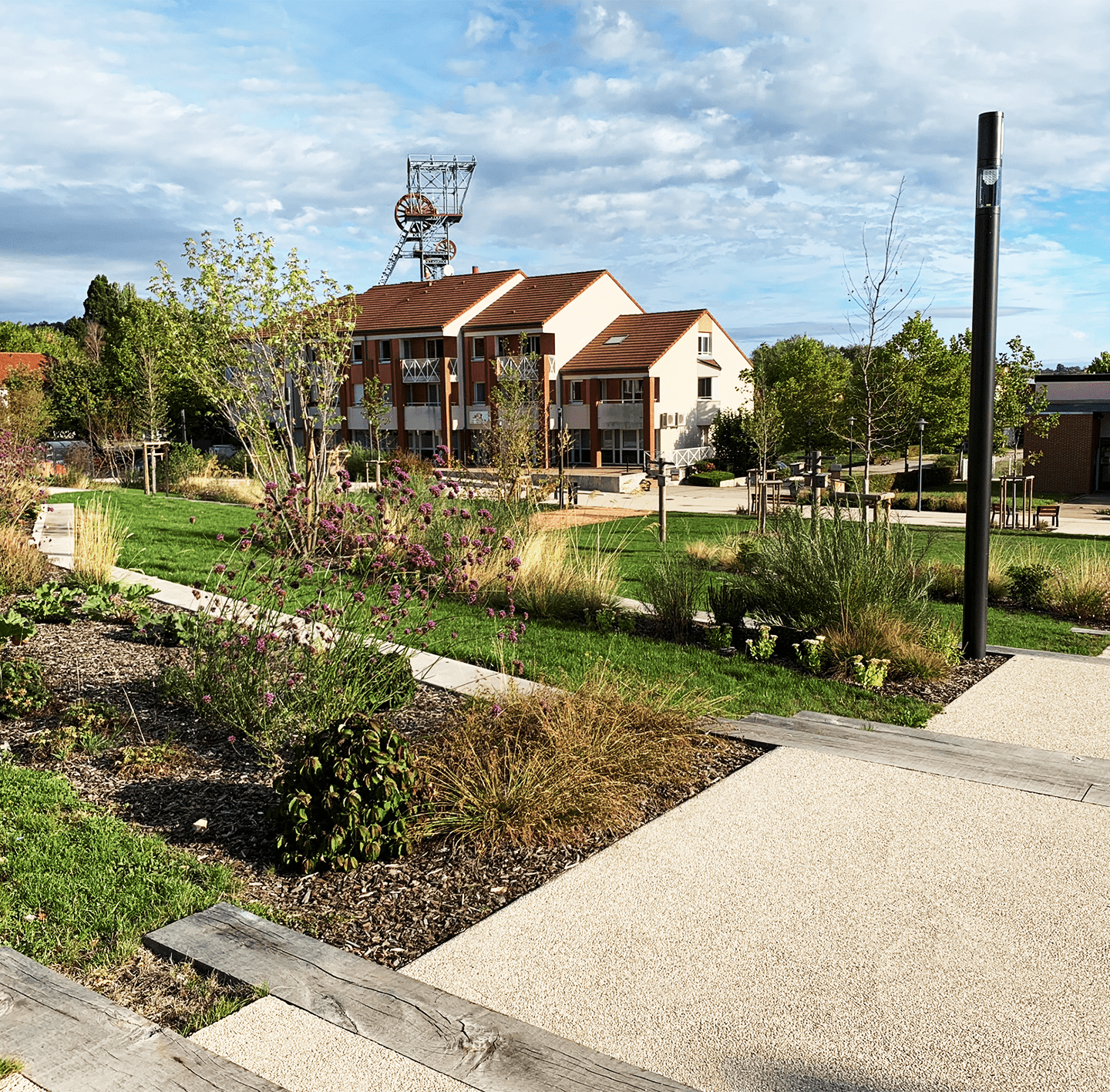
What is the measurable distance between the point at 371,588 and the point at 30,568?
4.88m

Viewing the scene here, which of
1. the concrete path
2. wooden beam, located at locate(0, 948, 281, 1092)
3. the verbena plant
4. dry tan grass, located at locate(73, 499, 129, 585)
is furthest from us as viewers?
dry tan grass, located at locate(73, 499, 129, 585)

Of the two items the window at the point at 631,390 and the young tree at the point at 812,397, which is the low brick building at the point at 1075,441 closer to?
the young tree at the point at 812,397

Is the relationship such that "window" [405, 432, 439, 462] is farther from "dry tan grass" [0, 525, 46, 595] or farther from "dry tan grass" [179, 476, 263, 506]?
"dry tan grass" [0, 525, 46, 595]

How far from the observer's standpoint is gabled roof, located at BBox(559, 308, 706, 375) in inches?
1672

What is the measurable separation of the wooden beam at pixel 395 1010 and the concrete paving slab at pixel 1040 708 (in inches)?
157

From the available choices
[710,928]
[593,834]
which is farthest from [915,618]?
[710,928]

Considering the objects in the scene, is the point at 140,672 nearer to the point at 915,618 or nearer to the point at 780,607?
the point at 780,607

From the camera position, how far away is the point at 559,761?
494 centimetres

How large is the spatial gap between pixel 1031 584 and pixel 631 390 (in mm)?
33346

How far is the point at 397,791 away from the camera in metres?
4.42

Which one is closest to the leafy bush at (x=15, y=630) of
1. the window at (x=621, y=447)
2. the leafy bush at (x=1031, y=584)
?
the leafy bush at (x=1031, y=584)

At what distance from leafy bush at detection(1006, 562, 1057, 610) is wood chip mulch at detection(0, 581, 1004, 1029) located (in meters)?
4.28

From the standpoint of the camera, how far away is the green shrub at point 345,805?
14.0 ft

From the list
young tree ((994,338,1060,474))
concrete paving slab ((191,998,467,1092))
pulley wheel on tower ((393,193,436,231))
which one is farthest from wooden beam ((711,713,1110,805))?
pulley wheel on tower ((393,193,436,231))
